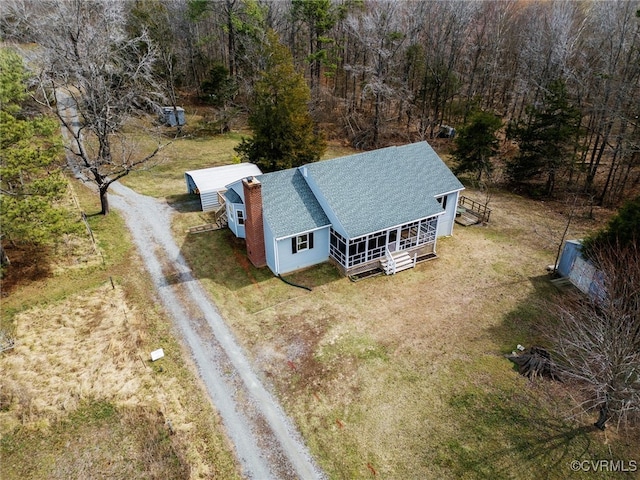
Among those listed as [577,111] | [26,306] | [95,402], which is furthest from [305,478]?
[577,111]

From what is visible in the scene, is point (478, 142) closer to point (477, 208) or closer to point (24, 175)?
point (477, 208)

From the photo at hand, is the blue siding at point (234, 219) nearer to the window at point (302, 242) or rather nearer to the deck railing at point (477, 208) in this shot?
the window at point (302, 242)

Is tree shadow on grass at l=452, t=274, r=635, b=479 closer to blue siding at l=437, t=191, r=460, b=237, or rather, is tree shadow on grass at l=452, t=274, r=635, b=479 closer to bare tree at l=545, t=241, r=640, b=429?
bare tree at l=545, t=241, r=640, b=429

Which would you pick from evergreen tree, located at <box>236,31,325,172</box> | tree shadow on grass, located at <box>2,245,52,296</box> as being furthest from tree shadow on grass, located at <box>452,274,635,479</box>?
evergreen tree, located at <box>236,31,325,172</box>

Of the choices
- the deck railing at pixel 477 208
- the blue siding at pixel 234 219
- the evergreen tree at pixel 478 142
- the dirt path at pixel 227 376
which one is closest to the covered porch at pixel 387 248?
the blue siding at pixel 234 219

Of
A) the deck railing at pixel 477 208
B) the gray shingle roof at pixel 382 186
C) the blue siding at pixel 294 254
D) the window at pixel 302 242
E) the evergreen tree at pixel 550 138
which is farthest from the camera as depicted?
the evergreen tree at pixel 550 138

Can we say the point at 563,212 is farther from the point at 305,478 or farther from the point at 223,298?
the point at 305,478
